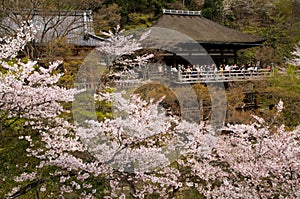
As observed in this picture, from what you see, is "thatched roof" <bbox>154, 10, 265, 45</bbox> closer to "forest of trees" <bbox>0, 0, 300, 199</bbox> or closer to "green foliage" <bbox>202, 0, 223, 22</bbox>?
"green foliage" <bbox>202, 0, 223, 22</bbox>

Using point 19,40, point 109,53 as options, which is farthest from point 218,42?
point 19,40

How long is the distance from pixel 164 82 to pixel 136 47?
2.01 metres

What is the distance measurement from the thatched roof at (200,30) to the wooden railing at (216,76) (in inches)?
94.9

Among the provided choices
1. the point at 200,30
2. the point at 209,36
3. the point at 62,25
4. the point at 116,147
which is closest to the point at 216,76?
the point at 209,36

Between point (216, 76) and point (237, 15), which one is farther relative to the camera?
point (237, 15)

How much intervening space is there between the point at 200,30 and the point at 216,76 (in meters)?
4.16

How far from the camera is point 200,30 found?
1564cm

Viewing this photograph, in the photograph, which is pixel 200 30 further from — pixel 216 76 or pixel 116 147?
pixel 116 147

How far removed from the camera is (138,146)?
525 centimetres

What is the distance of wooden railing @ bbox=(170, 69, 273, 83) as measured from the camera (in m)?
11.7

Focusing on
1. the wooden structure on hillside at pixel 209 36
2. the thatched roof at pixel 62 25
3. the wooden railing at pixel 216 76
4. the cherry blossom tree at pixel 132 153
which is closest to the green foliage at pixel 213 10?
the wooden structure on hillside at pixel 209 36

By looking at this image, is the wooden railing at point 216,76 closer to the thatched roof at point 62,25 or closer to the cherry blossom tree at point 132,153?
the thatched roof at point 62,25

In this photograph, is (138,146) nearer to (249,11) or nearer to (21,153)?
(21,153)

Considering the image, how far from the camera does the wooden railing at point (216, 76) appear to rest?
11666mm
